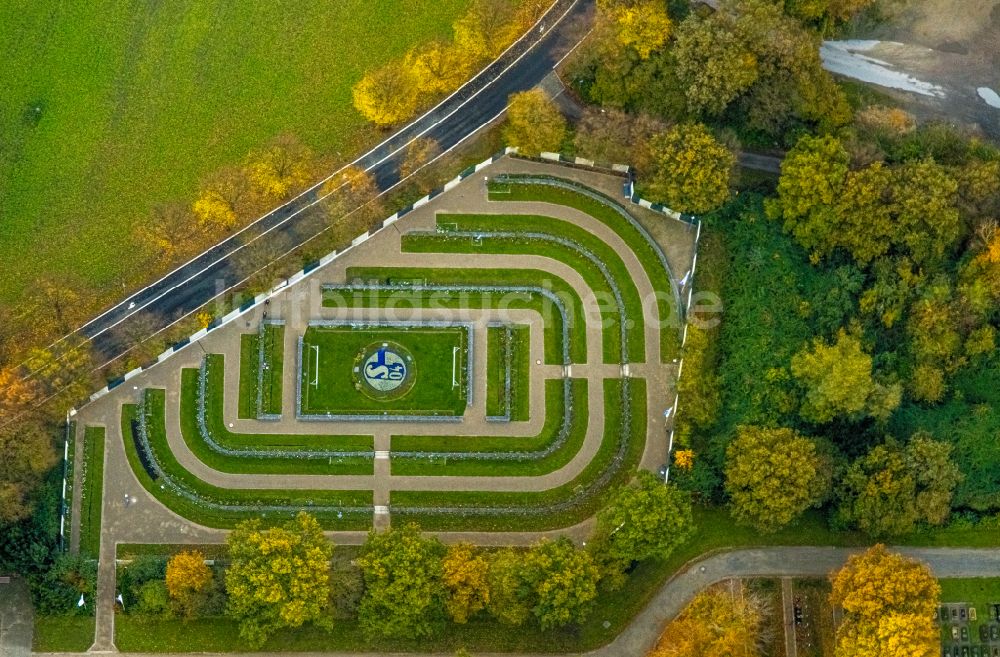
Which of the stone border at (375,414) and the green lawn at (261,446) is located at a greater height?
the stone border at (375,414)

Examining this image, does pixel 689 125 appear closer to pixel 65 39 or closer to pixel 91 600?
pixel 65 39

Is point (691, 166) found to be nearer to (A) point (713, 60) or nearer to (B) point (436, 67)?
(A) point (713, 60)

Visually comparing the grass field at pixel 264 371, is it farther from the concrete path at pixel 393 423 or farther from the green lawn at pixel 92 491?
the green lawn at pixel 92 491

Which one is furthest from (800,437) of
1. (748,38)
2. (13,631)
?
(13,631)

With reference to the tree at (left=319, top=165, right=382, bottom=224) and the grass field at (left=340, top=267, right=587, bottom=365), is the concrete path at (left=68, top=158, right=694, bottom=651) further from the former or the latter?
the tree at (left=319, top=165, right=382, bottom=224)

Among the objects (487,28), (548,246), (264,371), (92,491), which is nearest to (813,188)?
(548,246)

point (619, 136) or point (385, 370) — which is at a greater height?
point (619, 136)

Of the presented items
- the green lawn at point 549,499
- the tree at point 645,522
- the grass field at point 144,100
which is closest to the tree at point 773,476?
the tree at point 645,522
